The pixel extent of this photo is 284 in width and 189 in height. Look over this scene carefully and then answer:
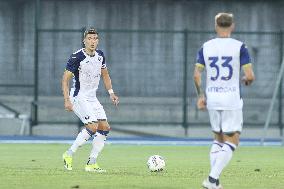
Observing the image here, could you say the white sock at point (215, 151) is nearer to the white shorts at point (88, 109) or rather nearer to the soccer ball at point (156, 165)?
the soccer ball at point (156, 165)

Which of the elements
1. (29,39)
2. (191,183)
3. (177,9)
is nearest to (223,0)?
(177,9)

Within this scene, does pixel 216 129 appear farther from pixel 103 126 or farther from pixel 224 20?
pixel 103 126

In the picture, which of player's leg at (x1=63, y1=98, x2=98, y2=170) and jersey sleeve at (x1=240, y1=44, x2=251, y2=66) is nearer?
jersey sleeve at (x1=240, y1=44, x2=251, y2=66)

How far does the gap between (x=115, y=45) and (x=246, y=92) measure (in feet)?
13.1

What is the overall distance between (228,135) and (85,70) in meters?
4.33

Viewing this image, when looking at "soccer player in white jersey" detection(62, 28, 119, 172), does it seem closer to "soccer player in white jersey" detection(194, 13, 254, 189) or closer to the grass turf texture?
the grass turf texture

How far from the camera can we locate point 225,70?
1351 centimetres

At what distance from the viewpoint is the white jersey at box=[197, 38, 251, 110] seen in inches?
531

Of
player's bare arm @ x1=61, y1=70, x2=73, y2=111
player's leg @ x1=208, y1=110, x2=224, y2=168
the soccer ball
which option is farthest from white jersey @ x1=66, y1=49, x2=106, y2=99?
player's leg @ x1=208, y1=110, x2=224, y2=168

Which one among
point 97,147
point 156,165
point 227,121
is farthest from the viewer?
point 97,147

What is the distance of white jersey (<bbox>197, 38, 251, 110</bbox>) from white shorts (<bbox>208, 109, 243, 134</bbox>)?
62 millimetres

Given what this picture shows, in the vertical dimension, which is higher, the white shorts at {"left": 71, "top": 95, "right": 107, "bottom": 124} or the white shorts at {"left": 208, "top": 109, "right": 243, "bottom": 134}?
the white shorts at {"left": 208, "top": 109, "right": 243, "bottom": 134}

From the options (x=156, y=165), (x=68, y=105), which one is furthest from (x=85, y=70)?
(x=156, y=165)

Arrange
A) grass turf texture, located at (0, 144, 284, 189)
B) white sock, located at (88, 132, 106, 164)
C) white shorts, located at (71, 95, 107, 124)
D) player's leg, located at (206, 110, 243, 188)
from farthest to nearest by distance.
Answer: white shorts, located at (71, 95, 107, 124)
white sock, located at (88, 132, 106, 164)
grass turf texture, located at (0, 144, 284, 189)
player's leg, located at (206, 110, 243, 188)
